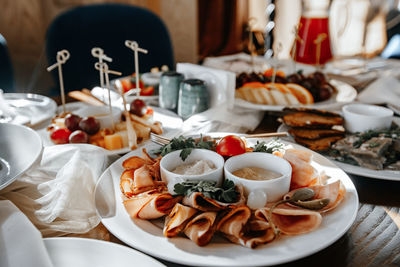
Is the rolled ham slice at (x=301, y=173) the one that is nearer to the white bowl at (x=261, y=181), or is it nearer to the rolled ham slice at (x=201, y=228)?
the white bowl at (x=261, y=181)

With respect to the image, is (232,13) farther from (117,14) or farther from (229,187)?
(229,187)

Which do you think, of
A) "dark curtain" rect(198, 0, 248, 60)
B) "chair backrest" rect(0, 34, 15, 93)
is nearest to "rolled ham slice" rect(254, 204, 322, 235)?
"chair backrest" rect(0, 34, 15, 93)

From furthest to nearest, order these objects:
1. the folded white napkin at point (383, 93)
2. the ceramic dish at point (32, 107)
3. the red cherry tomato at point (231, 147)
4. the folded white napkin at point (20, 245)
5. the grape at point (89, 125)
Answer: the folded white napkin at point (383, 93), the ceramic dish at point (32, 107), the grape at point (89, 125), the red cherry tomato at point (231, 147), the folded white napkin at point (20, 245)

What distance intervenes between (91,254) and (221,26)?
3.78 metres

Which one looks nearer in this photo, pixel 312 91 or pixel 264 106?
pixel 264 106

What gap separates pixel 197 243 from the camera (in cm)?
56

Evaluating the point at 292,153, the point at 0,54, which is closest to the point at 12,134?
the point at 292,153

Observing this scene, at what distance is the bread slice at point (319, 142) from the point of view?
940mm

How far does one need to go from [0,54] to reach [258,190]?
5.54ft

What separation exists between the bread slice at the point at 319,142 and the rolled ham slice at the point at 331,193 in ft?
0.87

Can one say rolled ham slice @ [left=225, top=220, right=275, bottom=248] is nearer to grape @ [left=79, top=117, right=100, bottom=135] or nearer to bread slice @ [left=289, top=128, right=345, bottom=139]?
bread slice @ [left=289, top=128, right=345, bottom=139]

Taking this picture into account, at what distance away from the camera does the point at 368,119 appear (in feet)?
3.33

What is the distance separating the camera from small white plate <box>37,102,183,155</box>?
1010mm

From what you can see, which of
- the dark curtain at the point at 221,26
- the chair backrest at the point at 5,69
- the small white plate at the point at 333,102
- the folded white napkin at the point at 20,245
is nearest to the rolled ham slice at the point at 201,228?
the folded white napkin at the point at 20,245
